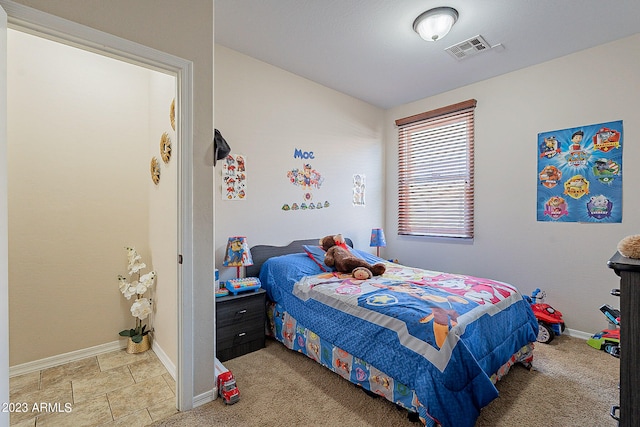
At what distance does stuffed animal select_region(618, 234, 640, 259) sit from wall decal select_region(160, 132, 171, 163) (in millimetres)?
2544

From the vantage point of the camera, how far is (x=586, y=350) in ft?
8.42

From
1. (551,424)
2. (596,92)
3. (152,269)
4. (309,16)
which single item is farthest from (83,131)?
(596,92)

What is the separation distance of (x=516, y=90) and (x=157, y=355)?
4388 mm

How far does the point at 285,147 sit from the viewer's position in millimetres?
3258

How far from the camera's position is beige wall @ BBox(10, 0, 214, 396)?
1676 millimetres

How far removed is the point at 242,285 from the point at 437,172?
9.17 feet

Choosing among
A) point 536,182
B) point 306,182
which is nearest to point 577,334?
point 536,182

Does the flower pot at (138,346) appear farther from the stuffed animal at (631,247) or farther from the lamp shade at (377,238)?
the stuffed animal at (631,247)

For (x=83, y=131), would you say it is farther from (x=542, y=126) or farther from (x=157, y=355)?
(x=542, y=126)

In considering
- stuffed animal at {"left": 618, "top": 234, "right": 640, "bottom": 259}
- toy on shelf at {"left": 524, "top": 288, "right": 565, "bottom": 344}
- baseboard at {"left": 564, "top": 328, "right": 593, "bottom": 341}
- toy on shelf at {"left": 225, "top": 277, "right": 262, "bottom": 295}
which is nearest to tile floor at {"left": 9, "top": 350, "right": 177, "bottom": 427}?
toy on shelf at {"left": 225, "top": 277, "right": 262, "bottom": 295}

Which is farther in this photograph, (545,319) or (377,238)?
(377,238)

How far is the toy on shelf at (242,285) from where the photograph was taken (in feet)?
8.14

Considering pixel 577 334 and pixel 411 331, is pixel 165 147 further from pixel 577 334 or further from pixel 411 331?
pixel 577 334

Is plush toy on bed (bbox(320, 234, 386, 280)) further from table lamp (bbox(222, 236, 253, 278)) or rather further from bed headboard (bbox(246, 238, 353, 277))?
table lamp (bbox(222, 236, 253, 278))
